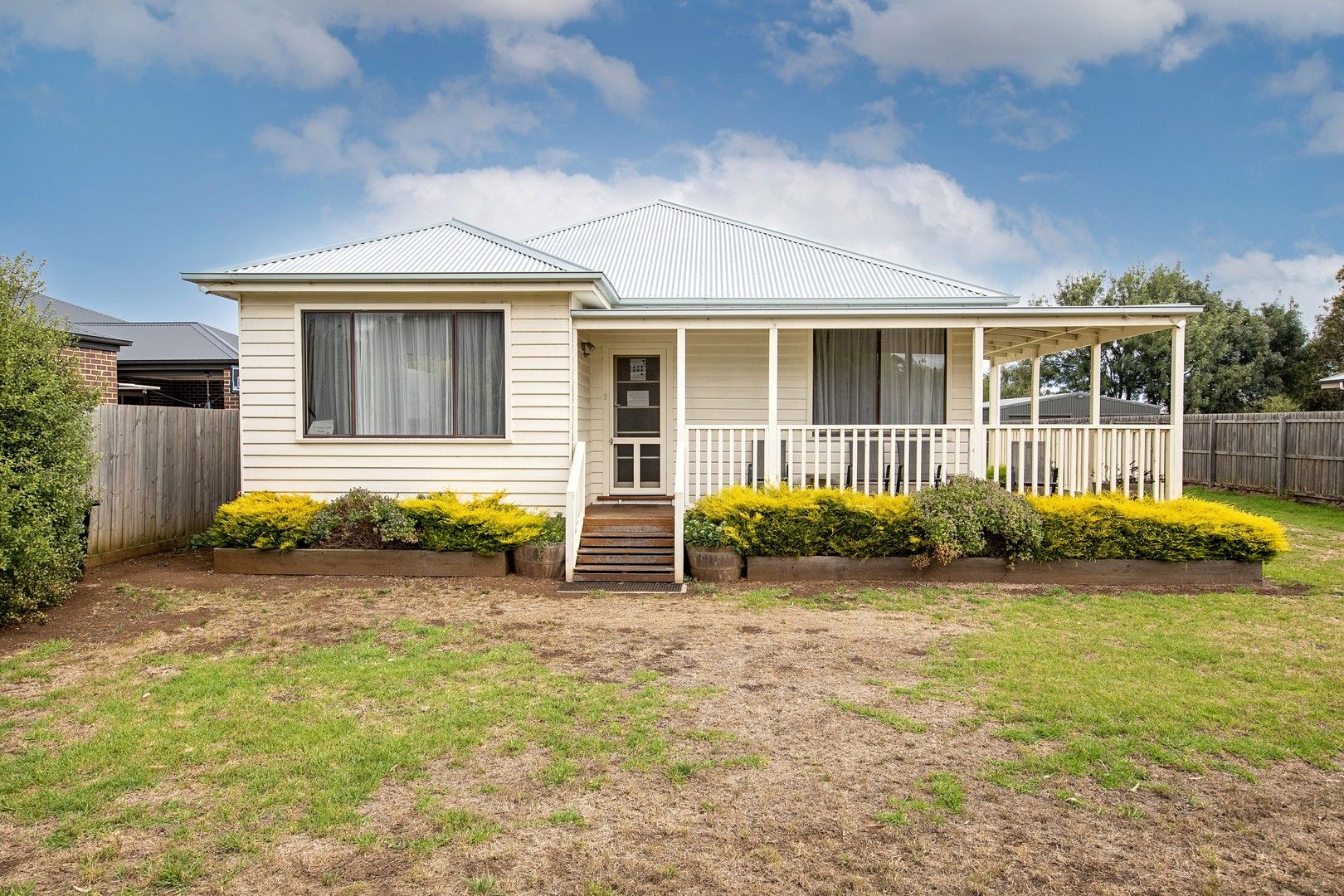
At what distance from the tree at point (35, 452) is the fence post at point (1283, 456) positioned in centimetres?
2073

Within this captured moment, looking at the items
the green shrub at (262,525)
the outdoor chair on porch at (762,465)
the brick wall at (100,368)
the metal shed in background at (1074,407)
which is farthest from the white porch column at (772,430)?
the metal shed in background at (1074,407)

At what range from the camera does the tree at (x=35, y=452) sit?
238 inches

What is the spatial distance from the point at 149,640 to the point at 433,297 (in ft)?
16.0

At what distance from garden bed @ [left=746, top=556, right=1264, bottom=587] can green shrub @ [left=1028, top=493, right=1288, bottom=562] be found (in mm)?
95

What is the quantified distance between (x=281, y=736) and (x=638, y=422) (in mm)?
7467

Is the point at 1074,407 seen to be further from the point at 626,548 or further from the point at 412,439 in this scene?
the point at 412,439

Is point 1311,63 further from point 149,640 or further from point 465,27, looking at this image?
point 149,640

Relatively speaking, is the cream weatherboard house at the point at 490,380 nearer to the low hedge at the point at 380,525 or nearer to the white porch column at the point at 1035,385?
the low hedge at the point at 380,525

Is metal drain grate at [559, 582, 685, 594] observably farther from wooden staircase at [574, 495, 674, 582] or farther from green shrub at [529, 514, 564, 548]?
green shrub at [529, 514, 564, 548]

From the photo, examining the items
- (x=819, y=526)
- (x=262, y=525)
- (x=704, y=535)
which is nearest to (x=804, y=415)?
(x=819, y=526)

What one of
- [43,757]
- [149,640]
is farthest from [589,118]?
[43,757]

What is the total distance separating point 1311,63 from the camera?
19250mm

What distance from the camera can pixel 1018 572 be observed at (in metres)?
8.43

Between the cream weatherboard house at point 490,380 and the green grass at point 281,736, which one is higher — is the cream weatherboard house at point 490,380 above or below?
above
